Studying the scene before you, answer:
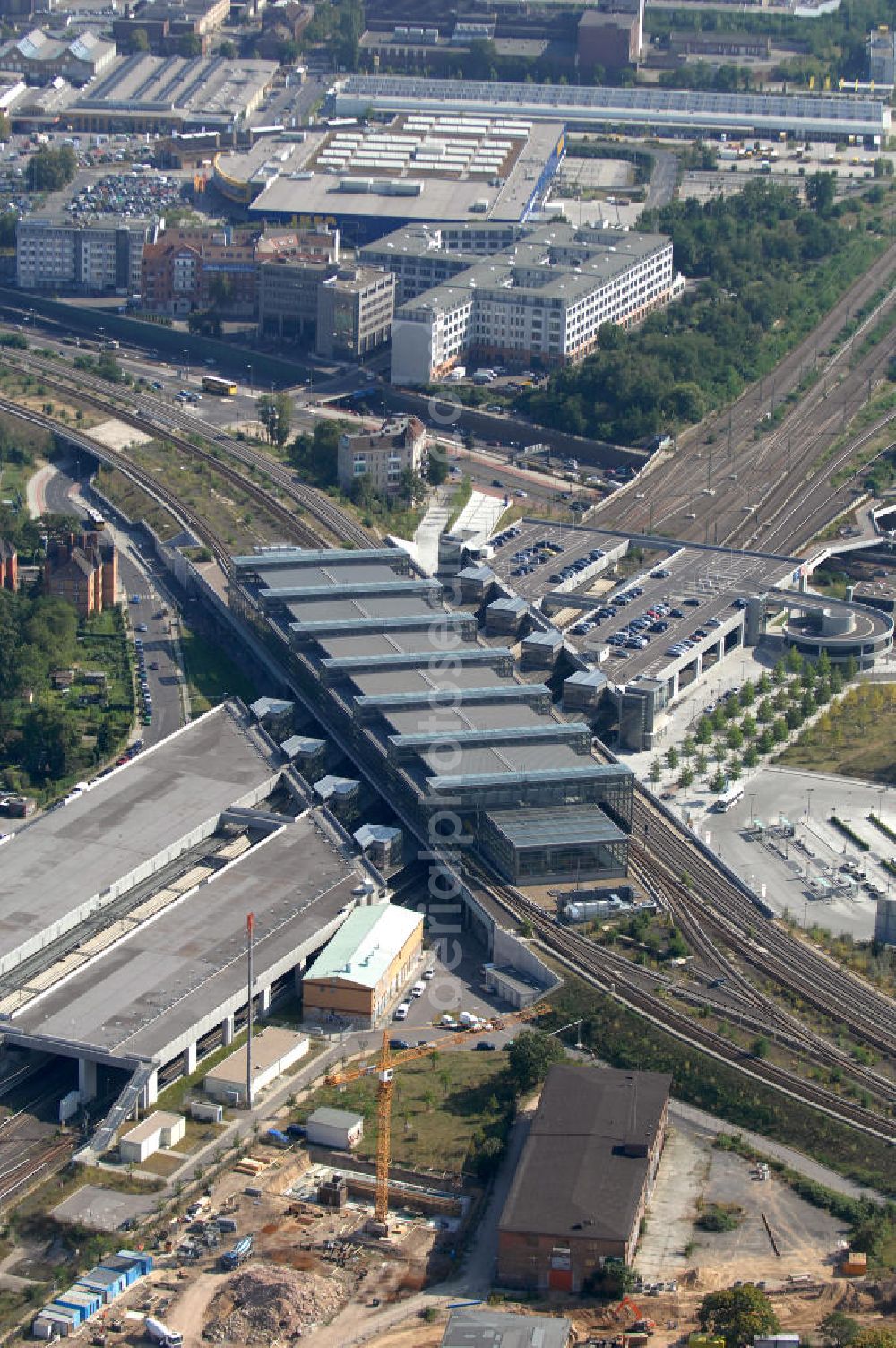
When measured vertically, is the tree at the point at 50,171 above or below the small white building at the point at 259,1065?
above

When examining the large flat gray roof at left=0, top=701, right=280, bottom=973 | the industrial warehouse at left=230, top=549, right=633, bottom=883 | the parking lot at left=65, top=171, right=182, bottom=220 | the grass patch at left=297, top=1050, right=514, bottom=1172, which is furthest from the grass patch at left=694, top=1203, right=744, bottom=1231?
the parking lot at left=65, top=171, right=182, bottom=220

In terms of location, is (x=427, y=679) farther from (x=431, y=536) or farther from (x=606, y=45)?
(x=606, y=45)

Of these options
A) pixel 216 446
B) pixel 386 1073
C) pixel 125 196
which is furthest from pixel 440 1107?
pixel 125 196

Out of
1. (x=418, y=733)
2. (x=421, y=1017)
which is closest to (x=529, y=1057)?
(x=421, y=1017)

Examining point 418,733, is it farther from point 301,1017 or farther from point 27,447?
point 27,447

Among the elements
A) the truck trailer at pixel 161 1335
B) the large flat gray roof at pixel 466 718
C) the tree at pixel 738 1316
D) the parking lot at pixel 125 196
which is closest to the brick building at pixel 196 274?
the parking lot at pixel 125 196

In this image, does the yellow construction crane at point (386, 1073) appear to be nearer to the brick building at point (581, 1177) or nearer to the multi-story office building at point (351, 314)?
the brick building at point (581, 1177)

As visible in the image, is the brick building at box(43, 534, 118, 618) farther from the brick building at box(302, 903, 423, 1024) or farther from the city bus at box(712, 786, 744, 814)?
the brick building at box(302, 903, 423, 1024)
